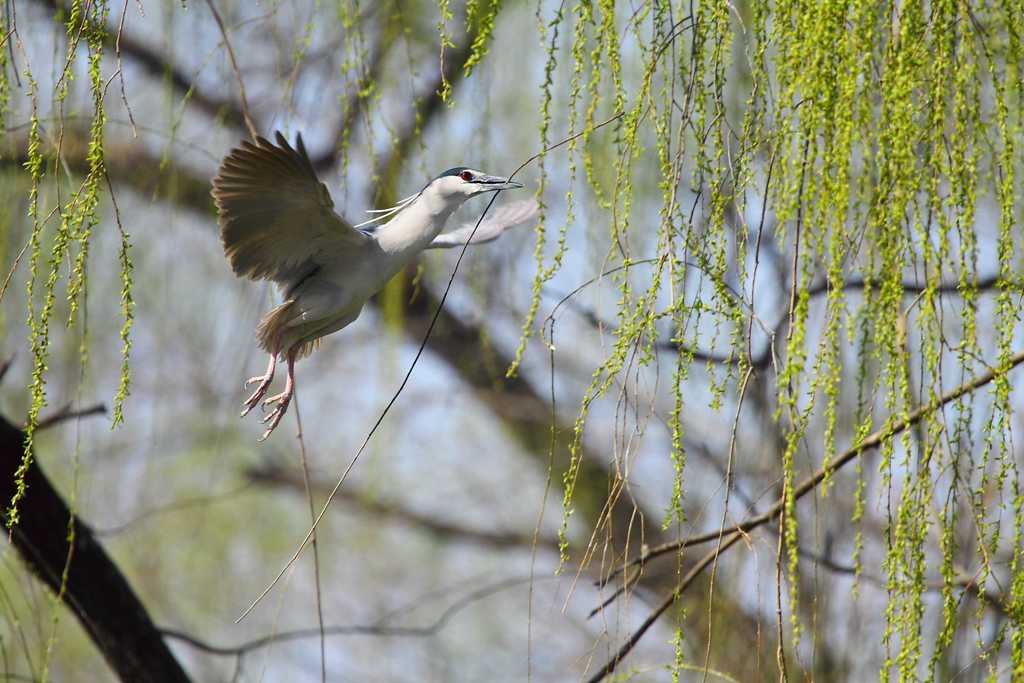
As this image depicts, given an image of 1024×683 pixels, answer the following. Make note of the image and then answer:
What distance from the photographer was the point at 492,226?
6.13 ft

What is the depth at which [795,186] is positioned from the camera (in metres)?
1.03

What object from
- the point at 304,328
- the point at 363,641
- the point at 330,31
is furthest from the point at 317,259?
the point at 363,641

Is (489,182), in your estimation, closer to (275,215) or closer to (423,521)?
(275,215)

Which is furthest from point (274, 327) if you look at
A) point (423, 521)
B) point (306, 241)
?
point (423, 521)

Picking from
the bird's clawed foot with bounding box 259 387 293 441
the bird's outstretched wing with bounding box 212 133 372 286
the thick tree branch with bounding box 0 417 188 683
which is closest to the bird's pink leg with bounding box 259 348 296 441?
the bird's clawed foot with bounding box 259 387 293 441

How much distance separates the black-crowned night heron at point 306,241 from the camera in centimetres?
150

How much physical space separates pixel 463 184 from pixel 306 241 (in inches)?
8.7

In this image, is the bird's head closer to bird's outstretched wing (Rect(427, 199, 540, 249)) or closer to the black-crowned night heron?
the black-crowned night heron

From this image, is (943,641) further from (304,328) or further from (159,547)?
(159,547)

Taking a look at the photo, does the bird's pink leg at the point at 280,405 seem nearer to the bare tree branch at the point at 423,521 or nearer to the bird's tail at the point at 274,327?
the bird's tail at the point at 274,327

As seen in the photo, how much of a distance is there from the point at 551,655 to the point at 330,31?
283 centimetres

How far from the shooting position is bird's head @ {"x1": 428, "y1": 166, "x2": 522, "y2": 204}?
5.23 feet

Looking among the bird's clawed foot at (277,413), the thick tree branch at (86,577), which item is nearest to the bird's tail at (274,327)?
the bird's clawed foot at (277,413)

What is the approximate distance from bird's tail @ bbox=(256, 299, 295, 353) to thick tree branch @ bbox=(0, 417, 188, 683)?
40 cm
